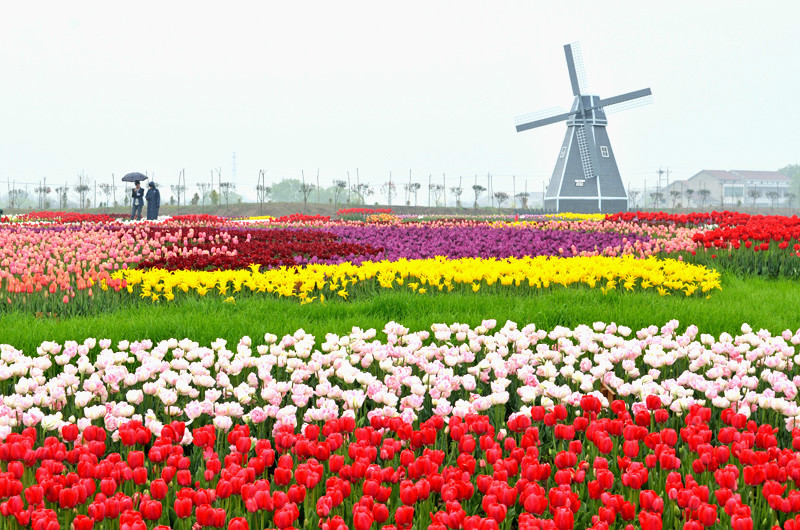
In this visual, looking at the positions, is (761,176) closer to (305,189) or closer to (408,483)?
(305,189)

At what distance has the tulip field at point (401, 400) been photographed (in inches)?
105

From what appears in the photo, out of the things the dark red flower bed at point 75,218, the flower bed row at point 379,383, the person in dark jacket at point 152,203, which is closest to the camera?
the flower bed row at point 379,383

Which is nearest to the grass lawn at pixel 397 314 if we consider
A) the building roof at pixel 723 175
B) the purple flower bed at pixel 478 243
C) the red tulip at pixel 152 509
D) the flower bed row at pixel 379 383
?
the flower bed row at pixel 379 383

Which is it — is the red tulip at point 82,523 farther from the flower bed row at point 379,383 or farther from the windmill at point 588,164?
the windmill at point 588,164

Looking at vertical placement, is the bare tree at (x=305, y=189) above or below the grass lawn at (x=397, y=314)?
above

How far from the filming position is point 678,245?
14.0 m

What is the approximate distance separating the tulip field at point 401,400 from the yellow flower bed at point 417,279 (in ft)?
0.14

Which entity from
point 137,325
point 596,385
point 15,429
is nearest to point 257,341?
point 137,325

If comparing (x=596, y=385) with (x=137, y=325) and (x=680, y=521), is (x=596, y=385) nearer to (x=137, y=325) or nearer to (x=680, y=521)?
(x=680, y=521)

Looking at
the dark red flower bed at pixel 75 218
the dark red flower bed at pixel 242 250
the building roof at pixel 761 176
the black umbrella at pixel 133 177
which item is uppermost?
the building roof at pixel 761 176

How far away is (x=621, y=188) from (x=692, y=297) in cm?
3439

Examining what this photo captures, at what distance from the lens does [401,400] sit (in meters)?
4.10

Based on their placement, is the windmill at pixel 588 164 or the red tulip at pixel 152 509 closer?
the red tulip at pixel 152 509

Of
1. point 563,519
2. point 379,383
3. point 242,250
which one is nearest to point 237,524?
point 563,519
